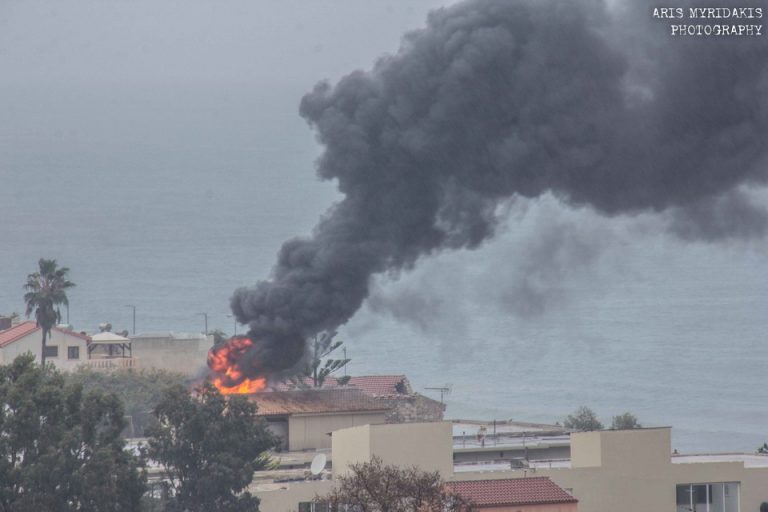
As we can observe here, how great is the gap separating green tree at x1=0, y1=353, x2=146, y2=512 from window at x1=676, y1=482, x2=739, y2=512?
19.4 metres

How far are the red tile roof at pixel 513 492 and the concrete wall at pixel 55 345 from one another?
69553 millimetres

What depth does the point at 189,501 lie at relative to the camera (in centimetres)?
7919

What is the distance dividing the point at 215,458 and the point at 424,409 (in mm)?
30156

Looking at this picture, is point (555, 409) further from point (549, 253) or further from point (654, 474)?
point (654, 474)

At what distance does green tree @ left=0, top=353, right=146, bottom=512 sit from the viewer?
73938 mm

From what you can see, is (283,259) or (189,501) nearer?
(189,501)

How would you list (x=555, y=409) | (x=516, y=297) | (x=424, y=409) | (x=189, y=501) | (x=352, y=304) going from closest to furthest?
(x=189, y=501) → (x=352, y=304) → (x=424, y=409) → (x=516, y=297) → (x=555, y=409)

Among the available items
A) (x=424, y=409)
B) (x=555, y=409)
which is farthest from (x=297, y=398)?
(x=555, y=409)

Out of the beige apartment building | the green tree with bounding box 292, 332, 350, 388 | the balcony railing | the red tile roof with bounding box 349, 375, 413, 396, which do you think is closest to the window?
the beige apartment building

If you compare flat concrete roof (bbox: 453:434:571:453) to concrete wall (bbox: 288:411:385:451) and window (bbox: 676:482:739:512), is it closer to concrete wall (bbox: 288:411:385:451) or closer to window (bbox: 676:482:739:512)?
window (bbox: 676:482:739:512)

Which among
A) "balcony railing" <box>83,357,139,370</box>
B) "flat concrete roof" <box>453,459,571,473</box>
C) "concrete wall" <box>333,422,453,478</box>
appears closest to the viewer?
"concrete wall" <box>333,422,453,478</box>

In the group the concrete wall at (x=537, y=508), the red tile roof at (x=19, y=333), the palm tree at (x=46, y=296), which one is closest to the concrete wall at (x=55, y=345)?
the red tile roof at (x=19, y=333)

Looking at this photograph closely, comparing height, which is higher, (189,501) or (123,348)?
(123,348)

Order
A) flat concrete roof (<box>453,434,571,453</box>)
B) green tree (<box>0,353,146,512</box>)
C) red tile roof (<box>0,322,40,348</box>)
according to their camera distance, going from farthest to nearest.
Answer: red tile roof (<box>0,322,40,348</box>) < flat concrete roof (<box>453,434,571,453</box>) < green tree (<box>0,353,146,512</box>)
